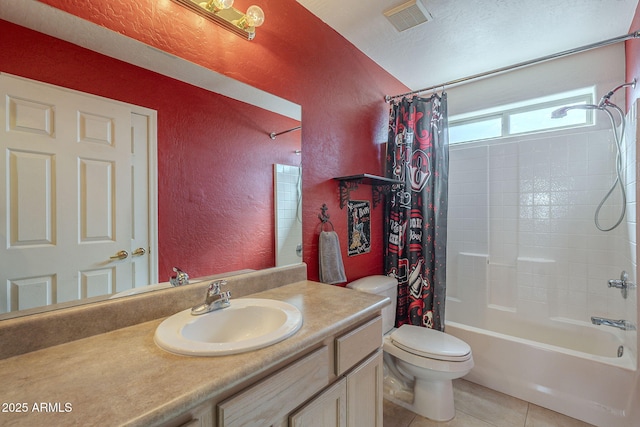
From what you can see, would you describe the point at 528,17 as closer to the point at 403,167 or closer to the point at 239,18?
the point at 403,167

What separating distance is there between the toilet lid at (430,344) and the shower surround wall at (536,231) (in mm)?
Result: 982

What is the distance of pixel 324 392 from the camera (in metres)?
0.90

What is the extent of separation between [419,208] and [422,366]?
1109 mm

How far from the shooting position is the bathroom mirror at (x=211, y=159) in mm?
889

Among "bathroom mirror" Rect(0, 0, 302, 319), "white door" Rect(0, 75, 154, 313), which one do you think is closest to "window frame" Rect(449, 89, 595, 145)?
"bathroom mirror" Rect(0, 0, 302, 319)

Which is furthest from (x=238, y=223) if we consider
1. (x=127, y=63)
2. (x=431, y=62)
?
(x=431, y=62)

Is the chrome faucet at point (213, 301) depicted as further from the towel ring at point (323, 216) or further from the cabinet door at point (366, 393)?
the towel ring at point (323, 216)

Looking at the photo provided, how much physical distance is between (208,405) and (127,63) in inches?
43.2

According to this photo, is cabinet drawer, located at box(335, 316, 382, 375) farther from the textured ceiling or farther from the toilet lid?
the textured ceiling

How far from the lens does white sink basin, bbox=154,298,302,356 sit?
721 mm

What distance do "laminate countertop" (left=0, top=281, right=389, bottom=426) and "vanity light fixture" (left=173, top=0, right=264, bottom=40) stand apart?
119 centimetres

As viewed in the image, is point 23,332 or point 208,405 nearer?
point 208,405

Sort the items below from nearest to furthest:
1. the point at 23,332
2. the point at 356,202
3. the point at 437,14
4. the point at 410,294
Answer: the point at 23,332 → the point at 437,14 → the point at 356,202 → the point at 410,294

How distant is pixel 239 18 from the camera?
1.23 metres
